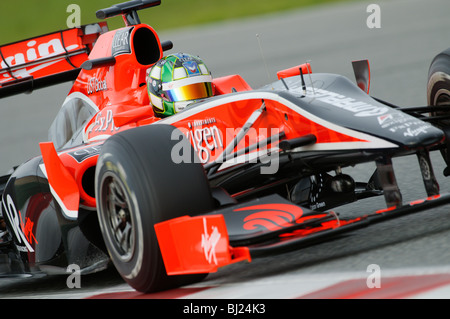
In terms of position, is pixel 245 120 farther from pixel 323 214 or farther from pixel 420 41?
pixel 420 41

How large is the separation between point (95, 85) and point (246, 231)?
8.70ft

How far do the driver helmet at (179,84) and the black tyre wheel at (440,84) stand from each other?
1342mm

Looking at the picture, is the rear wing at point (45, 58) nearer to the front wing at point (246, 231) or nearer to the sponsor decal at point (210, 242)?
the front wing at point (246, 231)

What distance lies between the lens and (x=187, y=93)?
530cm

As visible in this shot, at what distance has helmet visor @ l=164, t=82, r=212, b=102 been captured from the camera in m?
5.30

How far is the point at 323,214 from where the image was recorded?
4066mm

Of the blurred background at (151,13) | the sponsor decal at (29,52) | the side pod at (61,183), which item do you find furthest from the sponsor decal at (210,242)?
the blurred background at (151,13)

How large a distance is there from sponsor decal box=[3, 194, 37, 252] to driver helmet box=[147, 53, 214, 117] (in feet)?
3.41

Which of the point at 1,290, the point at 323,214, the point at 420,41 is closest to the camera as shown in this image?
the point at 323,214

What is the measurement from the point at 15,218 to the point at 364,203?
90.2 inches

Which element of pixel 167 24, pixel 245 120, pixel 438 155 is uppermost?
pixel 167 24

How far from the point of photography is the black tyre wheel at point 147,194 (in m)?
A: 4.10

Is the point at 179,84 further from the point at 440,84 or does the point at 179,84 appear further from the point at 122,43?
the point at 440,84
